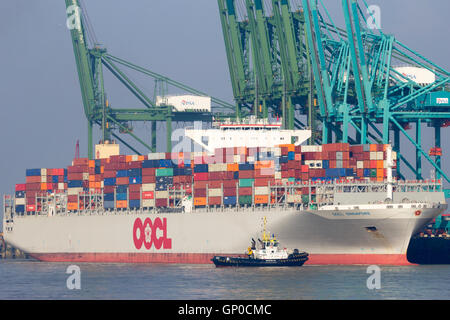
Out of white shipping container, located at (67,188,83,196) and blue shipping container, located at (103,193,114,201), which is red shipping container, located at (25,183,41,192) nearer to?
white shipping container, located at (67,188,83,196)

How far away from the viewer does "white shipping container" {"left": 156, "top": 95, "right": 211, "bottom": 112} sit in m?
114

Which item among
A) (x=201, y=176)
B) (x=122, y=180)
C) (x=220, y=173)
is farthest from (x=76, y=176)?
(x=220, y=173)

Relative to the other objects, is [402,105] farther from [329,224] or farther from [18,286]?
[18,286]

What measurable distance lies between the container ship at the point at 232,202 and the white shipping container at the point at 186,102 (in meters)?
16.4

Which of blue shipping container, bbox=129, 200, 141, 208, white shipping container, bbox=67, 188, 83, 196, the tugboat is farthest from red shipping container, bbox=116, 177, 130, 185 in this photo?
the tugboat

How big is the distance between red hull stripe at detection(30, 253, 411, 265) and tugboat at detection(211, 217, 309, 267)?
2177mm

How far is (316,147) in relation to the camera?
84500 millimetres

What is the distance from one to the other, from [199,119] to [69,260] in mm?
22648

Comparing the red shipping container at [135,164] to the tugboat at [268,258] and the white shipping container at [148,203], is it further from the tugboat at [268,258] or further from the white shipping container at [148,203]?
the tugboat at [268,258]

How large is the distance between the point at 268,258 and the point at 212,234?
29.7 feet

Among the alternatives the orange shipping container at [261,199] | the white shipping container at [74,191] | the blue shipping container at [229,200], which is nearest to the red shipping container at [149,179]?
the blue shipping container at [229,200]

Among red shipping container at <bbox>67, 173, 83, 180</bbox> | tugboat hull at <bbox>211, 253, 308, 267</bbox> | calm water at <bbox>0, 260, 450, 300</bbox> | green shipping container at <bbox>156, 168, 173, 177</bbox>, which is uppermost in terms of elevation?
red shipping container at <bbox>67, 173, 83, 180</bbox>

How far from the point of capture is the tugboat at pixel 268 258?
3049 inches
